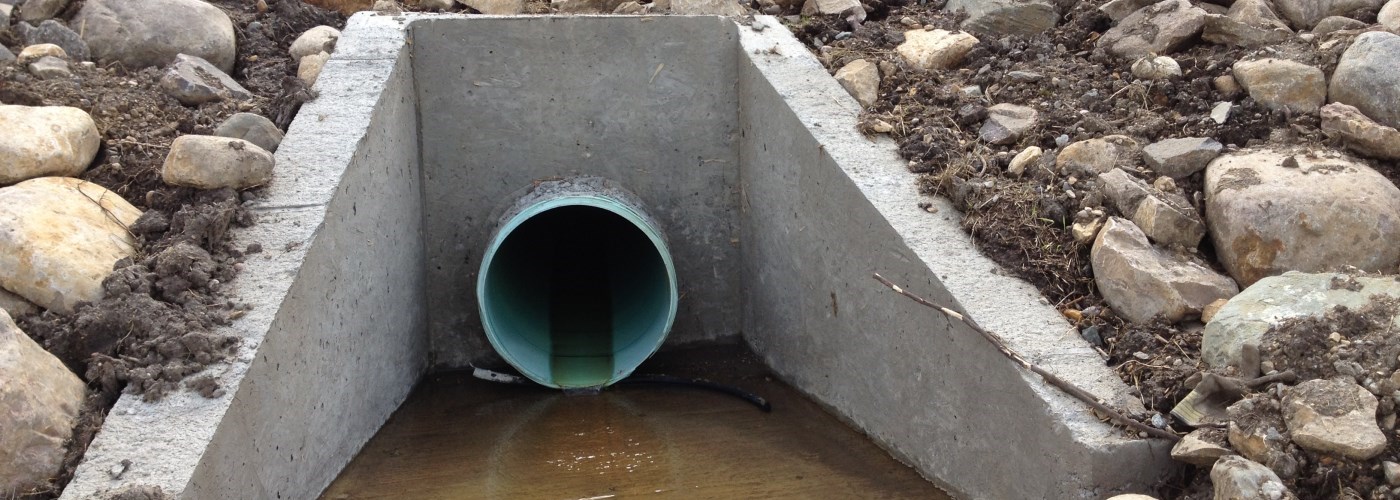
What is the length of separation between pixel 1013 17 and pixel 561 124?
2.24 meters

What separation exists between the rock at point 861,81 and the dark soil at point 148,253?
2.34 m

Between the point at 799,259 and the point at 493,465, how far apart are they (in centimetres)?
155

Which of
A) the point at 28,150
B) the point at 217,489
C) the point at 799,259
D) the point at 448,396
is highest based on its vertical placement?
the point at 28,150

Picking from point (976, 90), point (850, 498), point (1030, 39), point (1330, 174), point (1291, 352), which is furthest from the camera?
point (1030, 39)

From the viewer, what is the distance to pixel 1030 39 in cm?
513

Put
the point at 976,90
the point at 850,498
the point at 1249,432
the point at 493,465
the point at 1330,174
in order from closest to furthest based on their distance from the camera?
the point at 1249,432 < the point at 1330,174 < the point at 850,498 < the point at 493,465 < the point at 976,90

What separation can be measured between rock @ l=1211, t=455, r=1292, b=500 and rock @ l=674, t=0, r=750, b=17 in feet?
11.3

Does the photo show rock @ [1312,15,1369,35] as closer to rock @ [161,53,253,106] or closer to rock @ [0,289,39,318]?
rock @ [161,53,253,106]

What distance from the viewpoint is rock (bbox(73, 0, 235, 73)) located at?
4.70 meters

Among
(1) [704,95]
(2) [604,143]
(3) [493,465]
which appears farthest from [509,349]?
(1) [704,95]

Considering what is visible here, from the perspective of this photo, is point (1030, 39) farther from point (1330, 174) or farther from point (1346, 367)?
point (1346, 367)

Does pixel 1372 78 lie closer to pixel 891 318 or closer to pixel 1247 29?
pixel 1247 29

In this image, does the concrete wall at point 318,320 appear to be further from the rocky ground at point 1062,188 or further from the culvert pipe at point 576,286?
the culvert pipe at point 576,286

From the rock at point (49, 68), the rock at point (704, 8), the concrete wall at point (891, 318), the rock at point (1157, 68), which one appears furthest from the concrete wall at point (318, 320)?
the rock at point (1157, 68)
